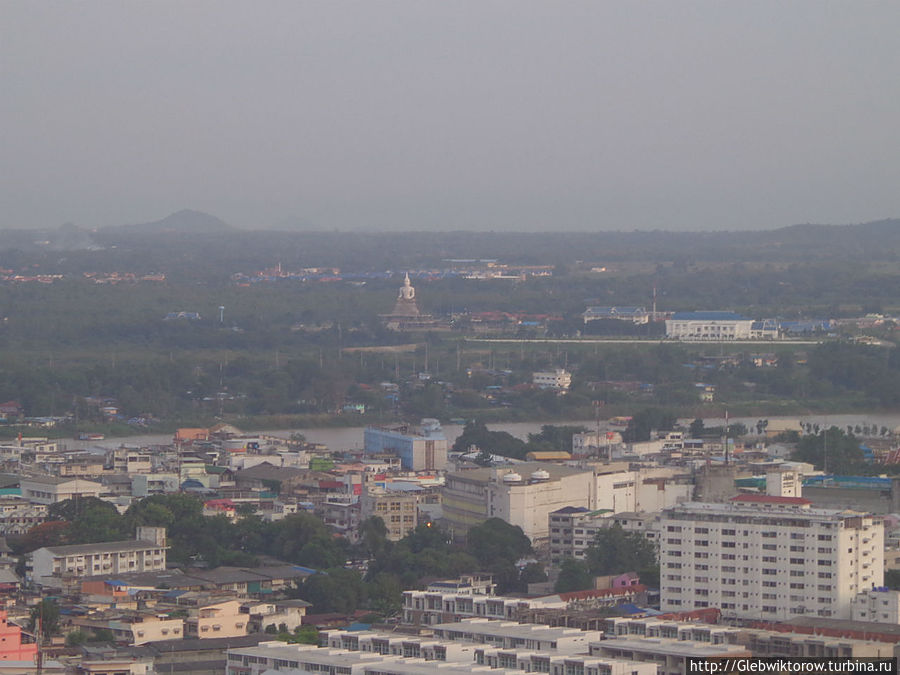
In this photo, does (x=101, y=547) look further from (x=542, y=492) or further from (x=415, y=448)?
(x=415, y=448)

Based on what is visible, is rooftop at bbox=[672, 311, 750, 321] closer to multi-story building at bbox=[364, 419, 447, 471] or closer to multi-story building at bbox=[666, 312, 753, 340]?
multi-story building at bbox=[666, 312, 753, 340]

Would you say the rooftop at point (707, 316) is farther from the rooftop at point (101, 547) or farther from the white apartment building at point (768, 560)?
the white apartment building at point (768, 560)

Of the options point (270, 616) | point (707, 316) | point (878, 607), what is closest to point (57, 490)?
point (270, 616)

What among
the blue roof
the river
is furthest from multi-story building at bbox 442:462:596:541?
the blue roof

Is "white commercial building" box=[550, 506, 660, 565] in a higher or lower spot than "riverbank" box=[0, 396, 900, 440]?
higher

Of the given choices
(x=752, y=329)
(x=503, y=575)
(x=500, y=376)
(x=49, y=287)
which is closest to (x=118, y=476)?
(x=503, y=575)

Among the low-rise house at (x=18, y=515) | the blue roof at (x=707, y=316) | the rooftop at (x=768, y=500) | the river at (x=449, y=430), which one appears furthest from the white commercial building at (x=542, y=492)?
the blue roof at (x=707, y=316)
